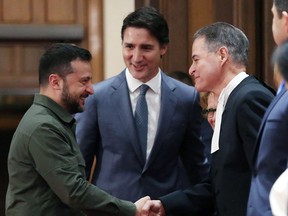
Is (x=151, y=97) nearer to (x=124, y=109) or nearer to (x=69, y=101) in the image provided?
(x=124, y=109)

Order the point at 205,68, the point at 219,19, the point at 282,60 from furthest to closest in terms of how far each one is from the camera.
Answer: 1. the point at 219,19
2. the point at 205,68
3. the point at 282,60

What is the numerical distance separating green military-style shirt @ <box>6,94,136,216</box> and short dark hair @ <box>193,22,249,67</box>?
2.06ft

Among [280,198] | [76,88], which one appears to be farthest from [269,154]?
[76,88]

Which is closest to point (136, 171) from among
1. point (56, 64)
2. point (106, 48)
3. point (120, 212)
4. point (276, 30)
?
point (120, 212)

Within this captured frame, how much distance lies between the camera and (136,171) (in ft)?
10.8

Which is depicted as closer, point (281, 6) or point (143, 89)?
point (281, 6)

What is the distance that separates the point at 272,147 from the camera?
8.05 ft

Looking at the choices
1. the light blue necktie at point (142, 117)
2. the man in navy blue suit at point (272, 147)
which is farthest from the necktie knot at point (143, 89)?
the man in navy blue suit at point (272, 147)

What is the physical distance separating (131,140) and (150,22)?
0.47 m

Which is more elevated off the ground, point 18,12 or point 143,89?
point 18,12

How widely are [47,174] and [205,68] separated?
2.32 ft

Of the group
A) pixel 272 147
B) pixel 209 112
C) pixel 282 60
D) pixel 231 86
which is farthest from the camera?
pixel 209 112

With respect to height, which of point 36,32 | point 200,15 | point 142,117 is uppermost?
point 200,15

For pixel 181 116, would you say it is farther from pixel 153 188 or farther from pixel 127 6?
pixel 127 6
